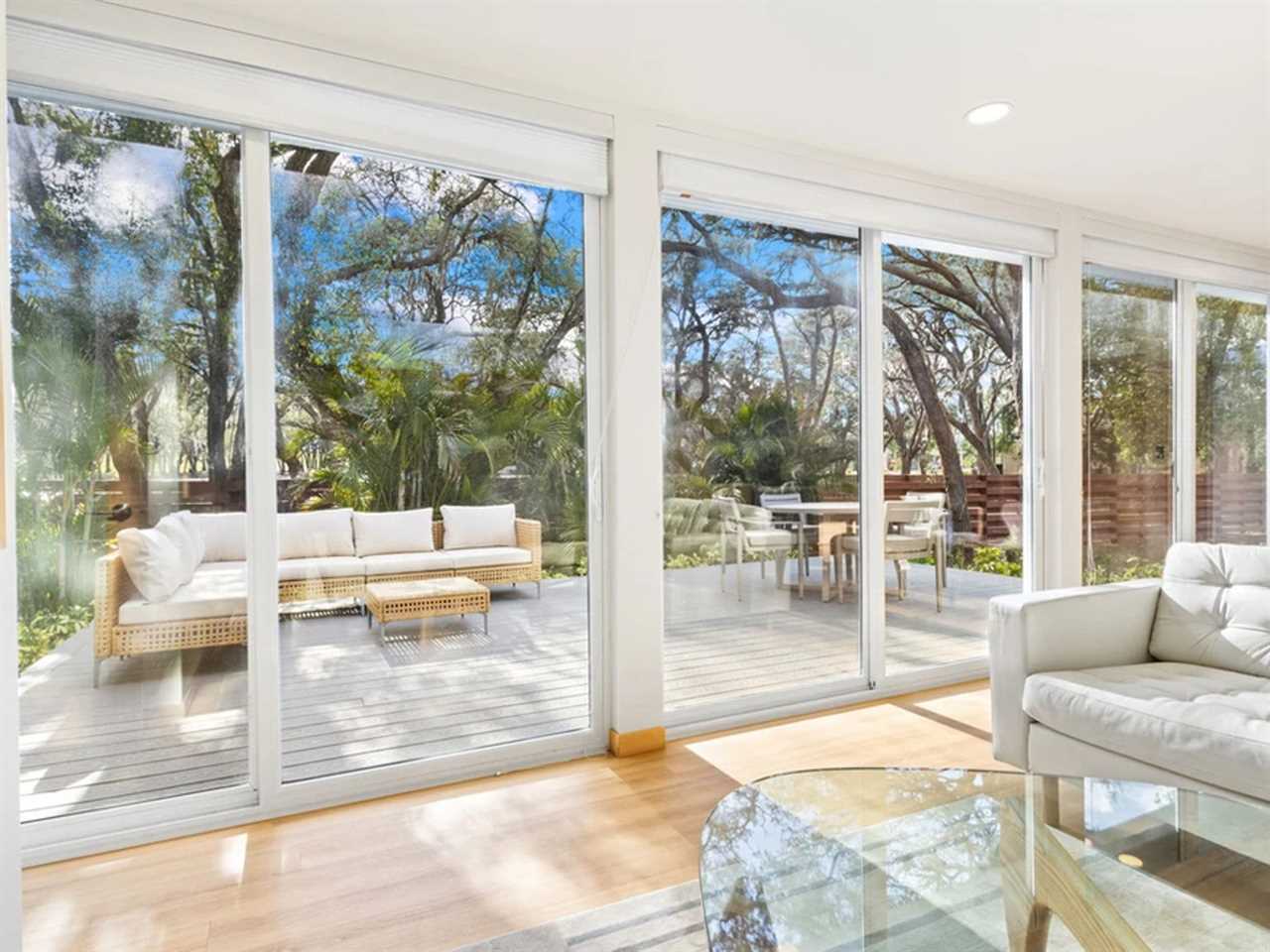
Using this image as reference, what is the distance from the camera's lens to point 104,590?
2314mm

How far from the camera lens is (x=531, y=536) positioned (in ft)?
9.71

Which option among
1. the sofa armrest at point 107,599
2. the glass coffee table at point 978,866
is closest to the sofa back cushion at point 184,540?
the sofa armrest at point 107,599

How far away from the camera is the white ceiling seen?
2279 mm

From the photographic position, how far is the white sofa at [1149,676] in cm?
202

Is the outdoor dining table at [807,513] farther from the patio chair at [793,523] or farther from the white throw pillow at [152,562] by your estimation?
the white throw pillow at [152,562]

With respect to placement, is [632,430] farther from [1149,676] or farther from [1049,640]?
[1149,676]

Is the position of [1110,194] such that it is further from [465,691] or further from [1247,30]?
[465,691]

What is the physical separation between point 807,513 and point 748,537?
1.10ft

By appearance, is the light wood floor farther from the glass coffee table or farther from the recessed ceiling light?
the recessed ceiling light

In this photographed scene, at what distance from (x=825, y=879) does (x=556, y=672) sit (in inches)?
66.5

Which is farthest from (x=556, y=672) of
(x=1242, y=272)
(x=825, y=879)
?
(x=1242, y=272)

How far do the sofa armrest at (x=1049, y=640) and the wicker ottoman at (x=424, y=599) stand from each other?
1846mm

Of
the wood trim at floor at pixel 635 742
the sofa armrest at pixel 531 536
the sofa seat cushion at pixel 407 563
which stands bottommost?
the wood trim at floor at pixel 635 742

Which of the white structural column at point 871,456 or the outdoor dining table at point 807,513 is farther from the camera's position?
the white structural column at point 871,456
